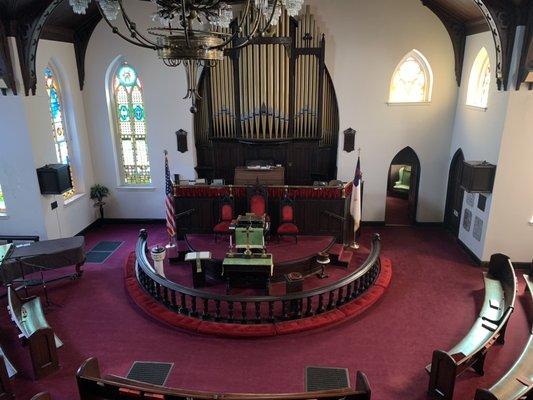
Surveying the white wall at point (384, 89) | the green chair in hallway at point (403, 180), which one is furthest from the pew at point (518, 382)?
the green chair in hallway at point (403, 180)

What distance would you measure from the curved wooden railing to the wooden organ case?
4.58 meters

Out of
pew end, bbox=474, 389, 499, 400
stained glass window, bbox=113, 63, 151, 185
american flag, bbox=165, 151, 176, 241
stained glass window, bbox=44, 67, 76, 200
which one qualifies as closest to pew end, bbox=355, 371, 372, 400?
pew end, bbox=474, 389, 499, 400

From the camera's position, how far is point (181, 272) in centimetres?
1000

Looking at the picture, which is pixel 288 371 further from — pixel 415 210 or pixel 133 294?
pixel 415 210

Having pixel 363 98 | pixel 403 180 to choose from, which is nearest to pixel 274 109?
pixel 363 98

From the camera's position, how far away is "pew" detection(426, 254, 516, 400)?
589cm

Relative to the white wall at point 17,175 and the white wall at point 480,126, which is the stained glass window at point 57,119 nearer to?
the white wall at point 17,175

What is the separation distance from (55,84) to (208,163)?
15.6ft

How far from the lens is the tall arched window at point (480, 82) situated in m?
10.6

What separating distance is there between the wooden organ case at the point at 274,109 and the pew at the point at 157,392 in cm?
835

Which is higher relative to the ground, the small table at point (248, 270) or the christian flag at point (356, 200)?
the christian flag at point (356, 200)

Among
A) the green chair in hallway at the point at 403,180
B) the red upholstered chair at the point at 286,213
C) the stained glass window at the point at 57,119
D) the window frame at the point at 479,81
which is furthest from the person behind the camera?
the green chair in hallway at the point at 403,180

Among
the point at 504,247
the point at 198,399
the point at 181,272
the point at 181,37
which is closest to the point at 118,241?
the point at 181,272

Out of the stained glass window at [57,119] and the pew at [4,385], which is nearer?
the pew at [4,385]
